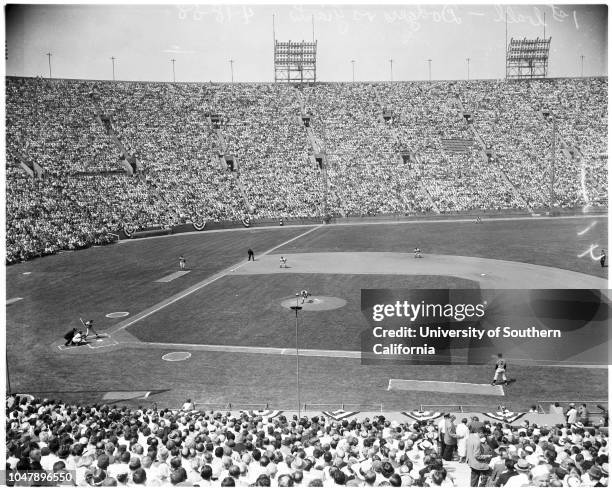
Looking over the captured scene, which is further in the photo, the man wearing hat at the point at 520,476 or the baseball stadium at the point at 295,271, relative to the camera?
the baseball stadium at the point at 295,271

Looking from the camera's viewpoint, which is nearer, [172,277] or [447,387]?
[447,387]

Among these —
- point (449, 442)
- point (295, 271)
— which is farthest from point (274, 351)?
point (295, 271)

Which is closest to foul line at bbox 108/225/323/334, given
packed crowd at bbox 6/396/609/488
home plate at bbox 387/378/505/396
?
packed crowd at bbox 6/396/609/488

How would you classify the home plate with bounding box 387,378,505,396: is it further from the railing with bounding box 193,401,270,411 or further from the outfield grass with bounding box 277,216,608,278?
the outfield grass with bounding box 277,216,608,278

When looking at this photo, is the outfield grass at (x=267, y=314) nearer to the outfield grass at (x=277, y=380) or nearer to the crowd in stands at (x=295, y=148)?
the outfield grass at (x=277, y=380)

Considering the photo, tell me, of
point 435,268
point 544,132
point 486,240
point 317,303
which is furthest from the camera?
point 544,132

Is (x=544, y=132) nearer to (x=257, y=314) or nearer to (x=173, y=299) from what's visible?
(x=257, y=314)

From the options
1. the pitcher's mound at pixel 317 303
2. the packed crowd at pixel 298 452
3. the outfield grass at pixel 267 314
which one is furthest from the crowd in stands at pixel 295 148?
the packed crowd at pixel 298 452
